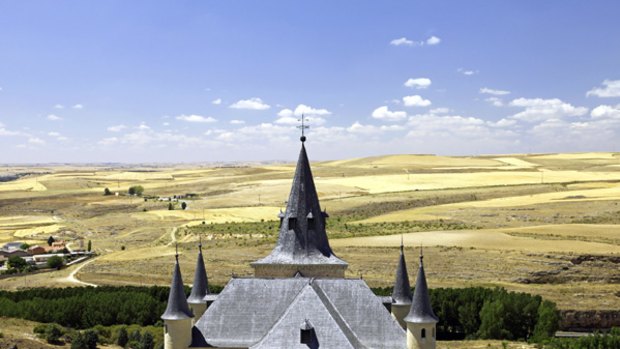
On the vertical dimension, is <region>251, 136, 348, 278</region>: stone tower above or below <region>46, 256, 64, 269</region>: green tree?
above

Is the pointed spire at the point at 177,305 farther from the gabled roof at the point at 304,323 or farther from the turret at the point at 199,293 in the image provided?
the turret at the point at 199,293

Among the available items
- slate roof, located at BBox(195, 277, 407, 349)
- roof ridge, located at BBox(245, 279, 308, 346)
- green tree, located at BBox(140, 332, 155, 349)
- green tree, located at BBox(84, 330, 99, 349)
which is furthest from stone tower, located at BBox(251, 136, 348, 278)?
green tree, located at BBox(84, 330, 99, 349)

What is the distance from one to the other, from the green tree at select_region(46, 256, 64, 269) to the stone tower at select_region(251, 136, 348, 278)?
6934 centimetres

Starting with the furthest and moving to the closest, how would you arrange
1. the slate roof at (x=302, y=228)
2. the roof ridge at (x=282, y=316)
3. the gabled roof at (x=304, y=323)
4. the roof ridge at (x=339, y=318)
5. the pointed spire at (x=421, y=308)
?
the slate roof at (x=302, y=228), the pointed spire at (x=421, y=308), the roof ridge at (x=282, y=316), the roof ridge at (x=339, y=318), the gabled roof at (x=304, y=323)

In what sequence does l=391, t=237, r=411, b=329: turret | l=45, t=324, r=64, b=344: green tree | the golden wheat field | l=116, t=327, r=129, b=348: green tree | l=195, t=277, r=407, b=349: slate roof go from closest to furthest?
1. l=195, t=277, r=407, b=349: slate roof
2. l=391, t=237, r=411, b=329: turret
3. l=45, t=324, r=64, b=344: green tree
4. l=116, t=327, r=129, b=348: green tree
5. the golden wheat field

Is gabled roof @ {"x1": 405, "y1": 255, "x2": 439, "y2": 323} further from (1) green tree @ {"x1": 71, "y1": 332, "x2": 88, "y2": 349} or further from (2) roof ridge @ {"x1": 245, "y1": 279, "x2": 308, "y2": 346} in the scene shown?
(1) green tree @ {"x1": 71, "y1": 332, "x2": 88, "y2": 349}

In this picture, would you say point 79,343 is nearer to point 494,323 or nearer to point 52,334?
point 52,334

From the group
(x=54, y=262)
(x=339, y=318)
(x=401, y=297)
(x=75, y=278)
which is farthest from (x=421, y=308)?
(x=54, y=262)

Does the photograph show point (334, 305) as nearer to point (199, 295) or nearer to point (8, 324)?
point (199, 295)

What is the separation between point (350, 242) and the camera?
91375 mm

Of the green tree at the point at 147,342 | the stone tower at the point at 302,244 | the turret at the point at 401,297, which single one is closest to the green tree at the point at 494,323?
the turret at the point at 401,297

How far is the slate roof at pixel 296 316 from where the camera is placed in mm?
29781

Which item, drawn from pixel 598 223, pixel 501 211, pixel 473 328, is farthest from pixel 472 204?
pixel 473 328

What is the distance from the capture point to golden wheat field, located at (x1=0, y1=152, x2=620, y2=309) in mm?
73312
